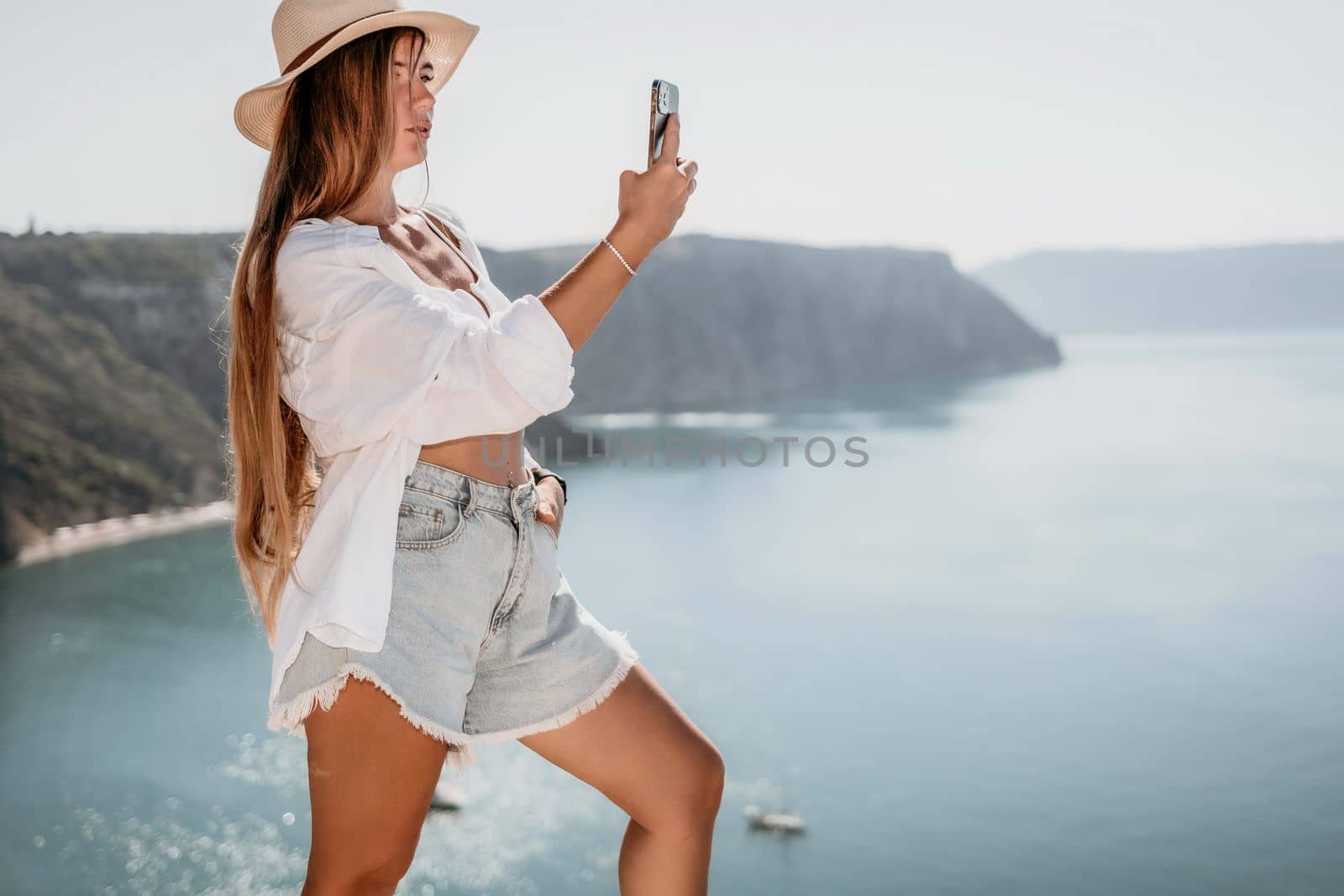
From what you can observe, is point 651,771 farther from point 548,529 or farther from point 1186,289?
point 1186,289

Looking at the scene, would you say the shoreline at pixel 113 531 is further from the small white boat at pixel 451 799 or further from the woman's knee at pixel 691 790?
the woman's knee at pixel 691 790

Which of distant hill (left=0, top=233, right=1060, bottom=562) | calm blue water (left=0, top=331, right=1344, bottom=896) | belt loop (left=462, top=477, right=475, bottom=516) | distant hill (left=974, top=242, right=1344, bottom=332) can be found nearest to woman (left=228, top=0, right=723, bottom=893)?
belt loop (left=462, top=477, right=475, bottom=516)

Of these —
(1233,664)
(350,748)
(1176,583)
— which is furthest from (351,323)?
(1176,583)

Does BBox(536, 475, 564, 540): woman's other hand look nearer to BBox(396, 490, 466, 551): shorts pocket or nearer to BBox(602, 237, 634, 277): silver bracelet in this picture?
BBox(396, 490, 466, 551): shorts pocket

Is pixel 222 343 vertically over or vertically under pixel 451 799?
over

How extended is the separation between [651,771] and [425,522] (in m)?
0.40

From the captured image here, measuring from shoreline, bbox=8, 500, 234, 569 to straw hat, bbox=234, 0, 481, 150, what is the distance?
16443 mm

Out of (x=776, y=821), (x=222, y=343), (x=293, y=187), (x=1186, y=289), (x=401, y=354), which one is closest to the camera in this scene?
(x=401, y=354)

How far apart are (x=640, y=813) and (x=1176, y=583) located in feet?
63.8

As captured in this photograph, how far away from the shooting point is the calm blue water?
8.49 metres

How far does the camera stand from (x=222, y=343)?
1.68 m

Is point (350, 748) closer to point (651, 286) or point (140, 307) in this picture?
point (140, 307)

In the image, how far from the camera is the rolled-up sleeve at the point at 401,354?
1157mm

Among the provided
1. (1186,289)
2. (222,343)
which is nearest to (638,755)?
(222,343)
